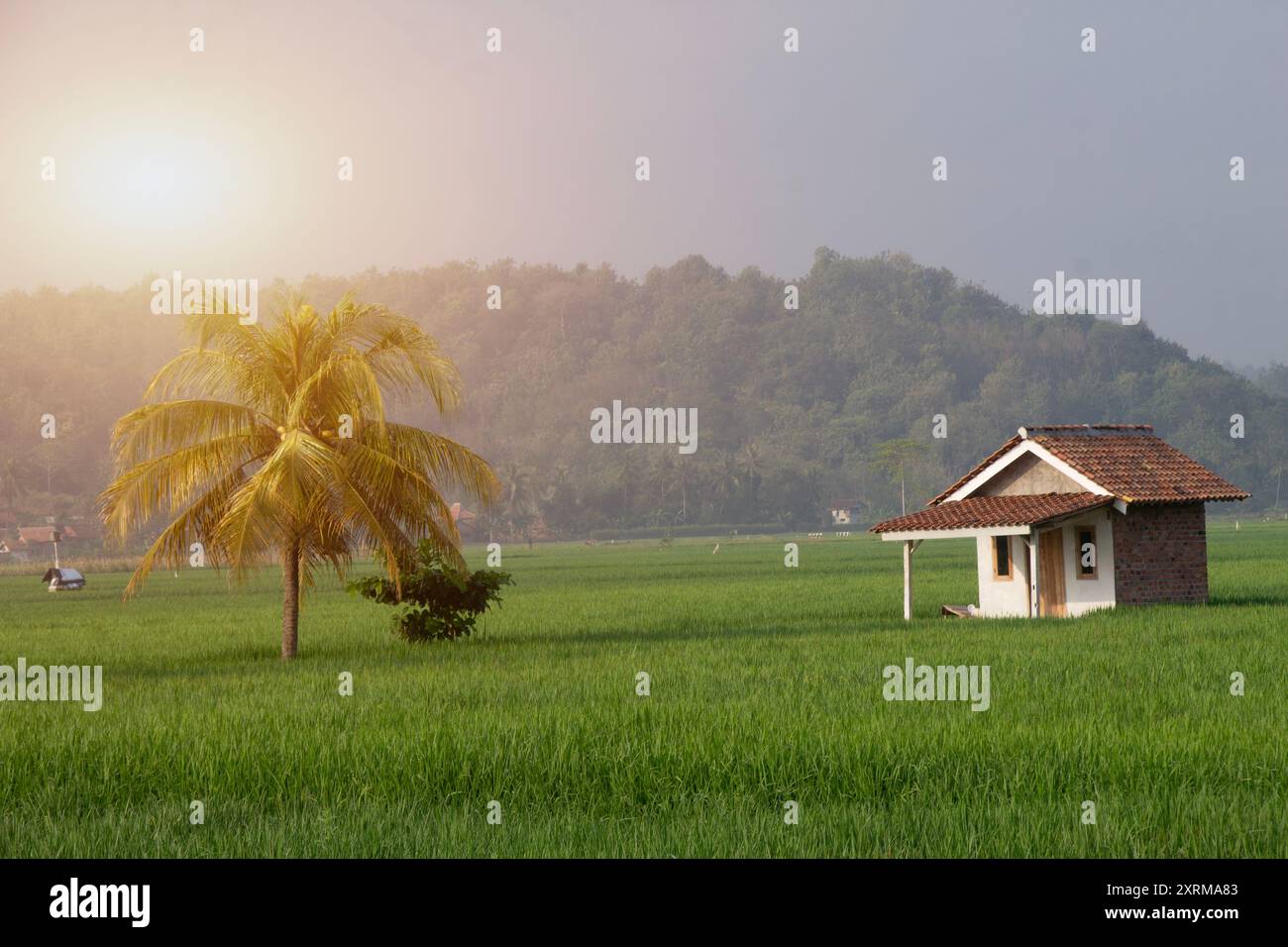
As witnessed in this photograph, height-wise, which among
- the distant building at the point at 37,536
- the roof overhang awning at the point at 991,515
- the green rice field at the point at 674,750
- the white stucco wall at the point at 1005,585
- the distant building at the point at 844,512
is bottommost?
the green rice field at the point at 674,750

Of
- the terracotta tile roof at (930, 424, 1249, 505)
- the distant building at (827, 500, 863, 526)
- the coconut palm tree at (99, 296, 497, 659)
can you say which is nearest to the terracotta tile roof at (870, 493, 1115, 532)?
the terracotta tile roof at (930, 424, 1249, 505)

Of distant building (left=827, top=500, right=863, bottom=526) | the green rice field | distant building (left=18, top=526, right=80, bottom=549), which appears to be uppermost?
distant building (left=827, top=500, right=863, bottom=526)

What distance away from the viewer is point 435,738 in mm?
14438

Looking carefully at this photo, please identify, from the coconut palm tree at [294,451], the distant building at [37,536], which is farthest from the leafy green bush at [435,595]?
the distant building at [37,536]

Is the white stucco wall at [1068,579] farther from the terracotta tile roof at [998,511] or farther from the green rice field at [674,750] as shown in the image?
the green rice field at [674,750]

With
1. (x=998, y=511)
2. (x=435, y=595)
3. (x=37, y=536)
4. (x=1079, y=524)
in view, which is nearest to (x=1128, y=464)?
(x=1079, y=524)

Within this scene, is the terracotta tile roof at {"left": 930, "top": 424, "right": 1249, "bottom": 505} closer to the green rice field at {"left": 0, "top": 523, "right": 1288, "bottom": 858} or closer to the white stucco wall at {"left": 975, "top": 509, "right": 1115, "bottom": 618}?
the white stucco wall at {"left": 975, "top": 509, "right": 1115, "bottom": 618}

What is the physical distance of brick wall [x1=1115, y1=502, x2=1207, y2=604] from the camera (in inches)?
1262

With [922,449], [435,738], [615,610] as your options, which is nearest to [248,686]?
[435,738]

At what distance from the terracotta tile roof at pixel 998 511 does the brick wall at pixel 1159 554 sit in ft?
3.44

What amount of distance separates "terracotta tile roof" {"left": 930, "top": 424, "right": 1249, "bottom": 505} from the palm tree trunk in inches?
591

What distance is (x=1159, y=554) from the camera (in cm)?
3266

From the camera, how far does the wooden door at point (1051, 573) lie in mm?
33156
